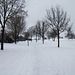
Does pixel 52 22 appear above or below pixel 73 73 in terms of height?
above

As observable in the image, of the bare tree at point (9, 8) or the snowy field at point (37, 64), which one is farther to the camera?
the bare tree at point (9, 8)

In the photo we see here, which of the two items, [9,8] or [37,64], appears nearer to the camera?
[37,64]

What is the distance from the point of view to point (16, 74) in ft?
16.5

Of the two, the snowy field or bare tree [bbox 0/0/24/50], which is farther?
bare tree [bbox 0/0/24/50]

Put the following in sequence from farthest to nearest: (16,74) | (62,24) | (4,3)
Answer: (62,24) → (4,3) → (16,74)

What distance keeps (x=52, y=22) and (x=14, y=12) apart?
8.66m

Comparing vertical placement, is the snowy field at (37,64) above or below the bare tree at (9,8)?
below

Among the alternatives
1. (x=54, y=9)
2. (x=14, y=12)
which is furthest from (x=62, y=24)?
(x=14, y=12)

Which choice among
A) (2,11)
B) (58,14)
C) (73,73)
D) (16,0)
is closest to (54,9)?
(58,14)

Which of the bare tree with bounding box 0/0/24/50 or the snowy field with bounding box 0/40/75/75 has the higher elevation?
the bare tree with bounding box 0/0/24/50

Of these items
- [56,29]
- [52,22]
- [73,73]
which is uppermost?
[52,22]

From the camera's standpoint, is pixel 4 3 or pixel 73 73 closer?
pixel 73 73

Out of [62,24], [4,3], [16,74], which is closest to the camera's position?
[16,74]

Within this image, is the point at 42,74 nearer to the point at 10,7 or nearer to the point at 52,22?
the point at 10,7
